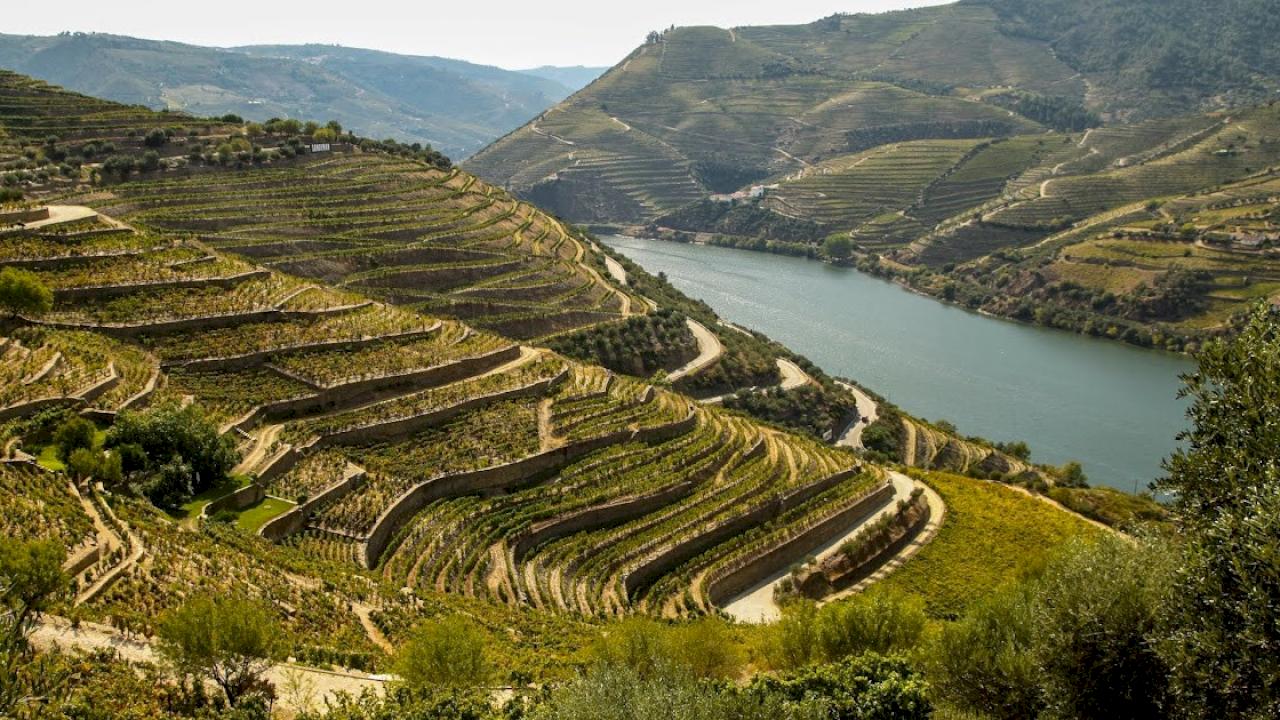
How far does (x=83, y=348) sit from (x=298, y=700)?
26562 mm

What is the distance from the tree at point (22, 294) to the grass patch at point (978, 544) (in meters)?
43.2

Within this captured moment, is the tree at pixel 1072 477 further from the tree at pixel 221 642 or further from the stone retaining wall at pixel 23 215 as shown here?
the stone retaining wall at pixel 23 215

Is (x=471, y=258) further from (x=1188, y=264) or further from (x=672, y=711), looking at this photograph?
(x=1188, y=264)

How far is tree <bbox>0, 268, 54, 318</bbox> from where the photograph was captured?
131 ft

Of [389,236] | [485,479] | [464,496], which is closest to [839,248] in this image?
[389,236]

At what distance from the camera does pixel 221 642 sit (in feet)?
68.2

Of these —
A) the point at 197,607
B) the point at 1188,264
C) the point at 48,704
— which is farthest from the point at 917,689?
the point at 1188,264

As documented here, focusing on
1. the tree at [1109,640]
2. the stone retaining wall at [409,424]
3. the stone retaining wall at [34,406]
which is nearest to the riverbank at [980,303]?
the stone retaining wall at [409,424]

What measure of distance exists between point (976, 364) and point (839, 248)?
59565mm

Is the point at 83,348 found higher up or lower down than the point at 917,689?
higher up

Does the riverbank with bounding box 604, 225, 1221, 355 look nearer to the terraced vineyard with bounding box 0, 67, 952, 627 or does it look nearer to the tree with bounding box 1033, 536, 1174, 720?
the terraced vineyard with bounding box 0, 67, 952, 627

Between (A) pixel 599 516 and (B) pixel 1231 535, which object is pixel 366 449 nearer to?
(A) pixel 599 516

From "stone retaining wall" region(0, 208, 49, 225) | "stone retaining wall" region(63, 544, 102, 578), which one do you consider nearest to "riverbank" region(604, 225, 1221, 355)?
"stone retaining wall" region(63, 544, 102, 578)

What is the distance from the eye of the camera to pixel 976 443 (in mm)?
81375
